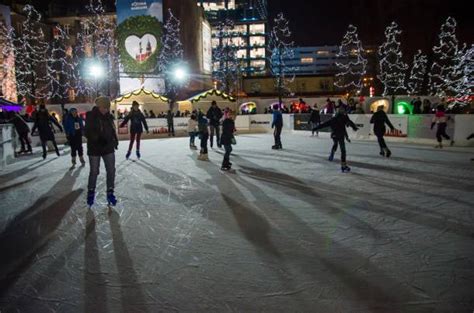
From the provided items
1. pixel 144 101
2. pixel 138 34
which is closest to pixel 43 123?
pixel 144 101

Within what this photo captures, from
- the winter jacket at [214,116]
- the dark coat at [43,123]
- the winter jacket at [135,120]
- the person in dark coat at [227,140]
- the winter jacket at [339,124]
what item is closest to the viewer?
the winter jacket at [339,124]

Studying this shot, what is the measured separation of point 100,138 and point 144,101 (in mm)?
22745

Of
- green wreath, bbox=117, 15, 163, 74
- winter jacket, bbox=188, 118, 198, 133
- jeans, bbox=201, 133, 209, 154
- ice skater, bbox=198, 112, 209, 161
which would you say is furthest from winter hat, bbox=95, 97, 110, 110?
green wreath, bbox=117, 15, 163, 74

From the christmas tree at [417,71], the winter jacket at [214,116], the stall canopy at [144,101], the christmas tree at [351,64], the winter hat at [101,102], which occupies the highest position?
the christmas tree at [351,64]

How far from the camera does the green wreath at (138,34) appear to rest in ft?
110

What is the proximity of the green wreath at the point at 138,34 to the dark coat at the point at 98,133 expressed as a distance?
29.2m

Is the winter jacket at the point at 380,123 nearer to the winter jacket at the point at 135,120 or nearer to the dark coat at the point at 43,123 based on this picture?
the winter jacket at the point at 135,120

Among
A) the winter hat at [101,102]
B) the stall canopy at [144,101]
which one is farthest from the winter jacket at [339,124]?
the stall canopy at [144,101]

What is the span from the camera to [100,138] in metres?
5.64

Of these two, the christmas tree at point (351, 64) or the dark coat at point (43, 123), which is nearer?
the dark coat at point (43, 123)

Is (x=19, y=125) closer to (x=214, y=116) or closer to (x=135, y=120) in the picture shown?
(x=135, y=120)

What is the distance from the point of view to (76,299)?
3031mm

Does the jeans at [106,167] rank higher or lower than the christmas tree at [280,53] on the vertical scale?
lower

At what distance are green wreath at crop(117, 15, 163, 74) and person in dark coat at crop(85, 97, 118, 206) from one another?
29181mm
